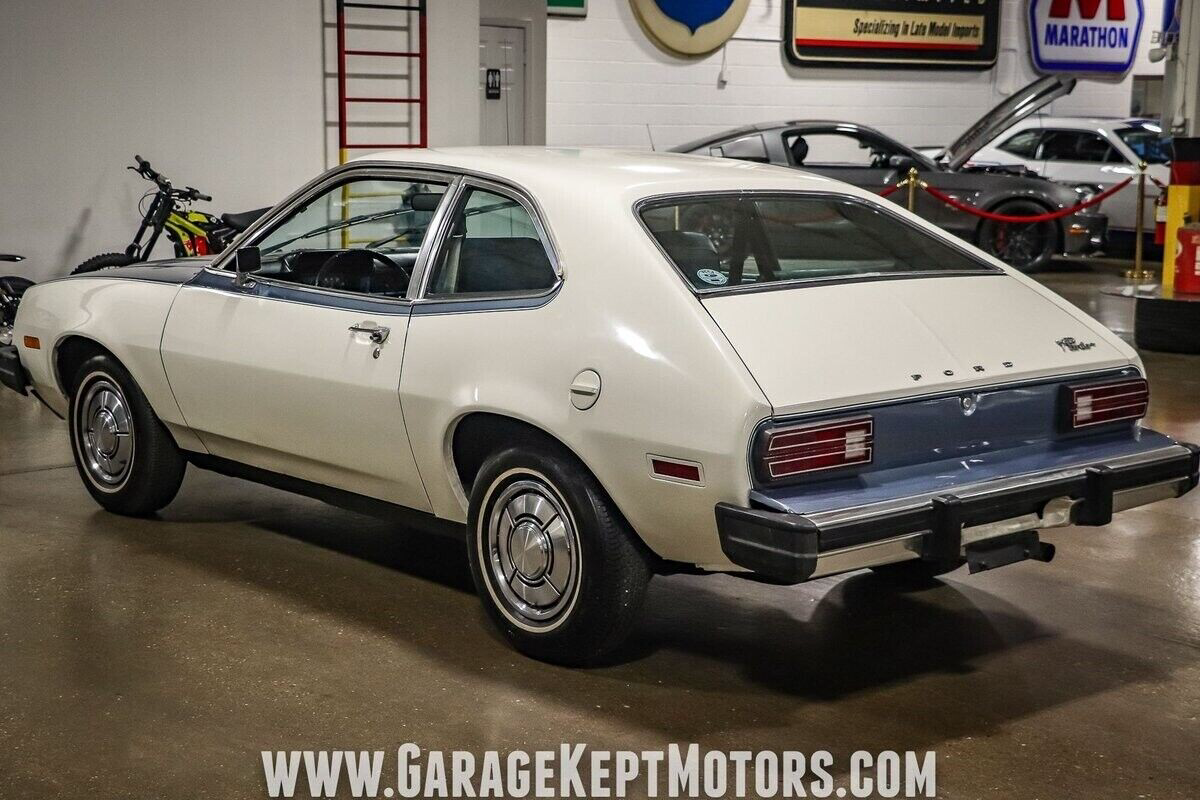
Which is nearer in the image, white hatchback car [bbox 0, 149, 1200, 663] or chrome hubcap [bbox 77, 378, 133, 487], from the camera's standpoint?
white hatchback car [bbox 0, 149, 1200, 663]

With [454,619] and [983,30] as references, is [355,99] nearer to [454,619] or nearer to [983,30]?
[454,619]

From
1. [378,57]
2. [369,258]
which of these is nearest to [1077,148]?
[378,57]

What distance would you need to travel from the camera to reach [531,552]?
4.09 metres

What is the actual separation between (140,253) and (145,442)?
19.5ft

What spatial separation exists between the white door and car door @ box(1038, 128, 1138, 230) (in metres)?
5.81

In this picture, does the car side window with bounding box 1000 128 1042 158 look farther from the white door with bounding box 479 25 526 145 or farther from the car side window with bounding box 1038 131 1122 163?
the white door with bounding box 479 25 526 145

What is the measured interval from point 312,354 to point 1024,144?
13229 millimetres

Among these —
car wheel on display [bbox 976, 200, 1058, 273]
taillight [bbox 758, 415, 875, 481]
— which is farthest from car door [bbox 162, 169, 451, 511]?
car wheel on display [bbox 976, 200, 1058, 273]

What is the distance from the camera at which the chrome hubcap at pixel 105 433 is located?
5.57m

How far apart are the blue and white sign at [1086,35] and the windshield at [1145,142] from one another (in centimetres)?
544

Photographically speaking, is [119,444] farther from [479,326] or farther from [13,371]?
[479,326]

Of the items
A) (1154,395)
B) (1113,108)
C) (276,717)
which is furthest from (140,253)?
(1113,108)

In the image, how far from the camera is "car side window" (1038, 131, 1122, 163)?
1581 cm

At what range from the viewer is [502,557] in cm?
421
